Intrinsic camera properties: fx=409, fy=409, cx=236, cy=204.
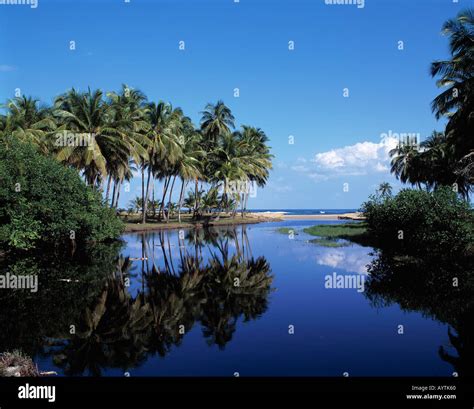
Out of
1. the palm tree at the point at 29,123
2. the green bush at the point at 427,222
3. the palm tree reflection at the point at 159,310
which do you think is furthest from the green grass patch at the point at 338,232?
the palm tree at the point at 29,123

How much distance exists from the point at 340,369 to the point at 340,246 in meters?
24.5

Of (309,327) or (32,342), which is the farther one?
(309,327)

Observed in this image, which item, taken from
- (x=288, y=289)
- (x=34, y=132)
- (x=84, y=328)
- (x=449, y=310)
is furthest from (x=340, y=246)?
(x=34, y=132)

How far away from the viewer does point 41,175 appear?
21.8 meters

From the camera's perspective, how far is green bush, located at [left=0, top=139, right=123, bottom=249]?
20.2 metres

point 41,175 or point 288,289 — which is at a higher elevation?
point 41,175

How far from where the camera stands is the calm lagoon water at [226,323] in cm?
941

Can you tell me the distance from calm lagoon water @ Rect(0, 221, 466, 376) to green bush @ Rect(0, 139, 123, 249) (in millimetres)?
2174

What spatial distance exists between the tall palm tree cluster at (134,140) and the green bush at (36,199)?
3.55 m

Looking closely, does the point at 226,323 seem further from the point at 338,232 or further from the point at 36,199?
the point at 338,232

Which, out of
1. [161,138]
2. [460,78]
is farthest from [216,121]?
[460,78]

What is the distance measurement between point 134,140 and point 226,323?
111ft

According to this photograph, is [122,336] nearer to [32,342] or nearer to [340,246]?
[32,342]

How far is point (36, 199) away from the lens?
855 inches
